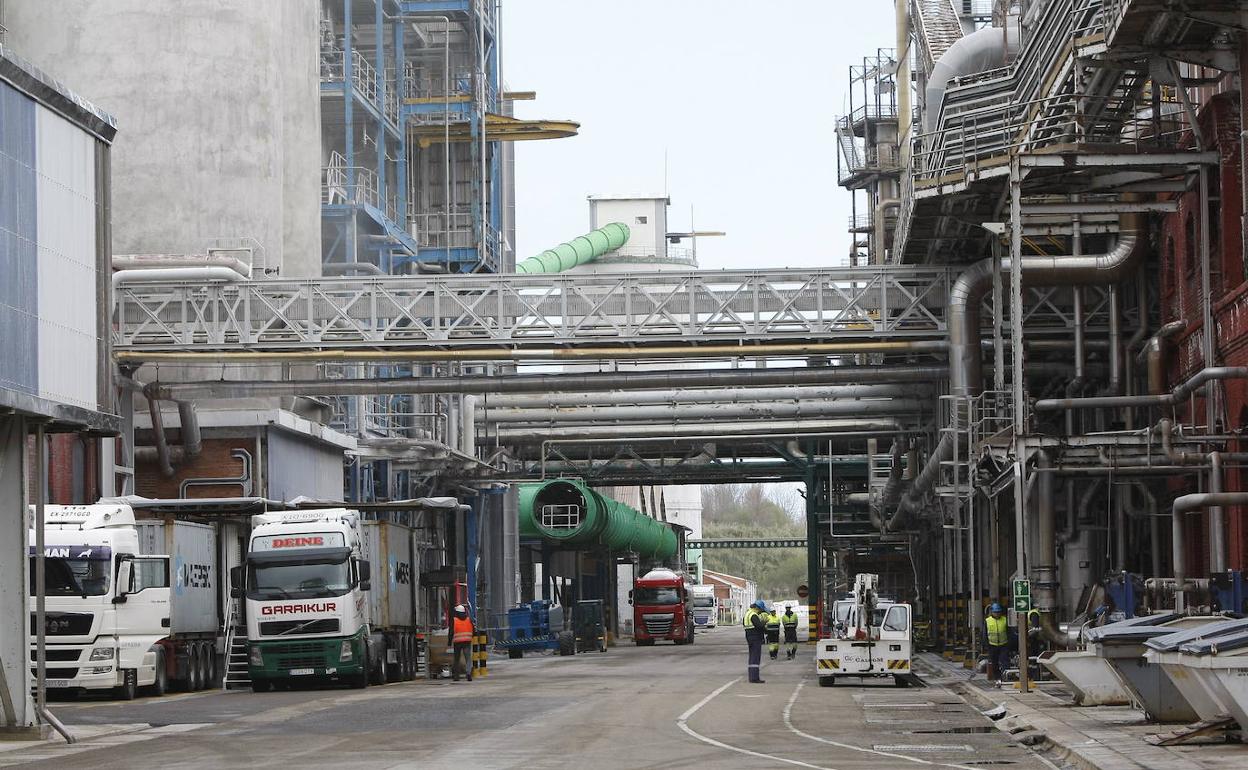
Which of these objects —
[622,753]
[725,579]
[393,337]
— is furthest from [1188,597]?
[725,579]

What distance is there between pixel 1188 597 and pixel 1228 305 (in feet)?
16.1

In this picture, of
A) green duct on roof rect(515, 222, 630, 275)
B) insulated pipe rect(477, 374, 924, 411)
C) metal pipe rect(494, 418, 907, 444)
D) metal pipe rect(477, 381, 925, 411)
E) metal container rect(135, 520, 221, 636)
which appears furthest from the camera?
green duct on roof rect(515, 222, 630, 275)

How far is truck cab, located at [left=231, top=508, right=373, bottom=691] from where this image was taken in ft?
109

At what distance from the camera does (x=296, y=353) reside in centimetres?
4116

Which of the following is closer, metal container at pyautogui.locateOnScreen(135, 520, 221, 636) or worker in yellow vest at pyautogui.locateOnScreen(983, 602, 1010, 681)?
worker in yellow vest at pyautogui.locateOnScreen(983, 602, 1010, 681)

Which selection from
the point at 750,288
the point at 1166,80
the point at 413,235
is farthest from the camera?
the point at 413,235

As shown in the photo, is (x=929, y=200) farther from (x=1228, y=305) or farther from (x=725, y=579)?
(x=725, y=579)

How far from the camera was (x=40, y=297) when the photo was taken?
22125mm

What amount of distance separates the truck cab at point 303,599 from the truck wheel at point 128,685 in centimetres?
226

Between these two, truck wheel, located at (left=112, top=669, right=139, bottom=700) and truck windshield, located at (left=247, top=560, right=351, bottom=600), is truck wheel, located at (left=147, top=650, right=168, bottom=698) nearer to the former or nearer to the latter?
truck wheel, located at (left=112, top=669, right=139, bottom=700)

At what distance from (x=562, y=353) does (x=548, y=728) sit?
1916 centimetres

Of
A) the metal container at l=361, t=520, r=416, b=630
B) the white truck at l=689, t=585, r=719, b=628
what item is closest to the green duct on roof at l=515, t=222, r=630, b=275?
the white truck at l=689, t=585, r=719, b=628

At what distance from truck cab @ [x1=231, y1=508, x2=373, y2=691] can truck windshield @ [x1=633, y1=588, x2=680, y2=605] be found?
134ft

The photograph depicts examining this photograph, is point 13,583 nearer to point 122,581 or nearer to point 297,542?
point 122,581
